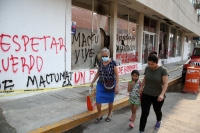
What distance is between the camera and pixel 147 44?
13.4m

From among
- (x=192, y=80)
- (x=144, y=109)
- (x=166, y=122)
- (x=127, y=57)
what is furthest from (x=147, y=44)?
(x=144, y=109)

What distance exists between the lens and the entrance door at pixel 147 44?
42.1 ft

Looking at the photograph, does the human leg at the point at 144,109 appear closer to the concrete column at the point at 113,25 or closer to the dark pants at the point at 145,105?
the dark pants at the point at 145,105

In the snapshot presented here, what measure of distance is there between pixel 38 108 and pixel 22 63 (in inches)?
56.7

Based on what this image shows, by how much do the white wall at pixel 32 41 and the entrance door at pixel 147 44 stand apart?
25.1ft

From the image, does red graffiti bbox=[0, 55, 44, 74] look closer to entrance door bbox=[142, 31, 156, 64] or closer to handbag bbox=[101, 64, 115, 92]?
handbag bbox=[101, 64, 115, 92]

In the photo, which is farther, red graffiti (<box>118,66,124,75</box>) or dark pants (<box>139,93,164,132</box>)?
red graffiti (<box>118,66,124,75</box>)

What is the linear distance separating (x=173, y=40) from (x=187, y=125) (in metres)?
17.3

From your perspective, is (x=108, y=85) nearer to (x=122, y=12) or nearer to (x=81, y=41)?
(x=81, y=41)

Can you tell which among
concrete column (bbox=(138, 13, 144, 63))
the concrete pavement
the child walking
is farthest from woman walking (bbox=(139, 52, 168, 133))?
concrete column (bbox=(138, 13, 144, 63))

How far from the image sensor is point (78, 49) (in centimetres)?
712

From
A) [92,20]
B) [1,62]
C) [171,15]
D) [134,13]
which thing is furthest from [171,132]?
[171,15]

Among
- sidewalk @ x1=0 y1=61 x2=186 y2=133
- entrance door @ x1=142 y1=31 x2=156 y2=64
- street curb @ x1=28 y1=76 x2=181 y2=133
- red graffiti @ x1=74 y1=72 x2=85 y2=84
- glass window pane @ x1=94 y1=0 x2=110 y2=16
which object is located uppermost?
glass window pane @ x1=94 y1=0 x2=110 y2=16

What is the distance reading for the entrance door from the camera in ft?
42.1
